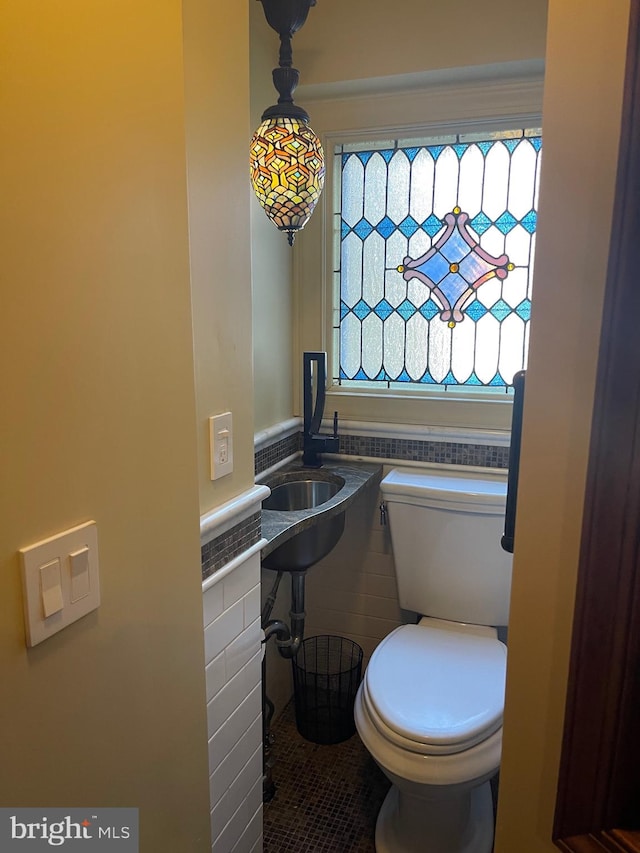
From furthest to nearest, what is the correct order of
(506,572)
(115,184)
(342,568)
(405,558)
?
1. (342,568)
2. (405,558)
3. (506,572)
4. (115,184)

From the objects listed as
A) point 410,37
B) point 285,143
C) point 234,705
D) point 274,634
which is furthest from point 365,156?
point 234,705

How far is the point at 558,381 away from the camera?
0.75 m

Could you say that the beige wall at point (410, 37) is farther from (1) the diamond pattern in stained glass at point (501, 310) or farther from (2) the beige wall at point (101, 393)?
(2) the beige wall at point (101, 393)

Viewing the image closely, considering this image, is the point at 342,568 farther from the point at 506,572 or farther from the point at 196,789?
the point at 196,789

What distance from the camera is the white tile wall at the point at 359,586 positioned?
2221 mm

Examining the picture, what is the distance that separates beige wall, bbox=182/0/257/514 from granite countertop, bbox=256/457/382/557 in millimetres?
264

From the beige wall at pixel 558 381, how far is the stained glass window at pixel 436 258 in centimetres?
131

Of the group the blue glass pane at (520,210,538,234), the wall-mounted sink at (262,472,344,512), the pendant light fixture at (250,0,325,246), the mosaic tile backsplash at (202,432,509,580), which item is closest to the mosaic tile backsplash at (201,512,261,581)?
the mosaic tile backsplash at (202,432,509,580)

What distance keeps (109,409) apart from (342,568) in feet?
5.39

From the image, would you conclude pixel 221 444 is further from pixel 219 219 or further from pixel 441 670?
pixel 441 670

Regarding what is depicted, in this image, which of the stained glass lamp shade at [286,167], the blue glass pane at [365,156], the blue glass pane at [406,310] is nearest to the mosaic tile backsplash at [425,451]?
the blue glass pane at [406,310]

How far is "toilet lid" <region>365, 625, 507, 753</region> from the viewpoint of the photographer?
1.43 meters

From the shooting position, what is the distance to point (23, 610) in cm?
67

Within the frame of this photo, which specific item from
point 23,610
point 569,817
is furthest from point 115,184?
point 569,817
